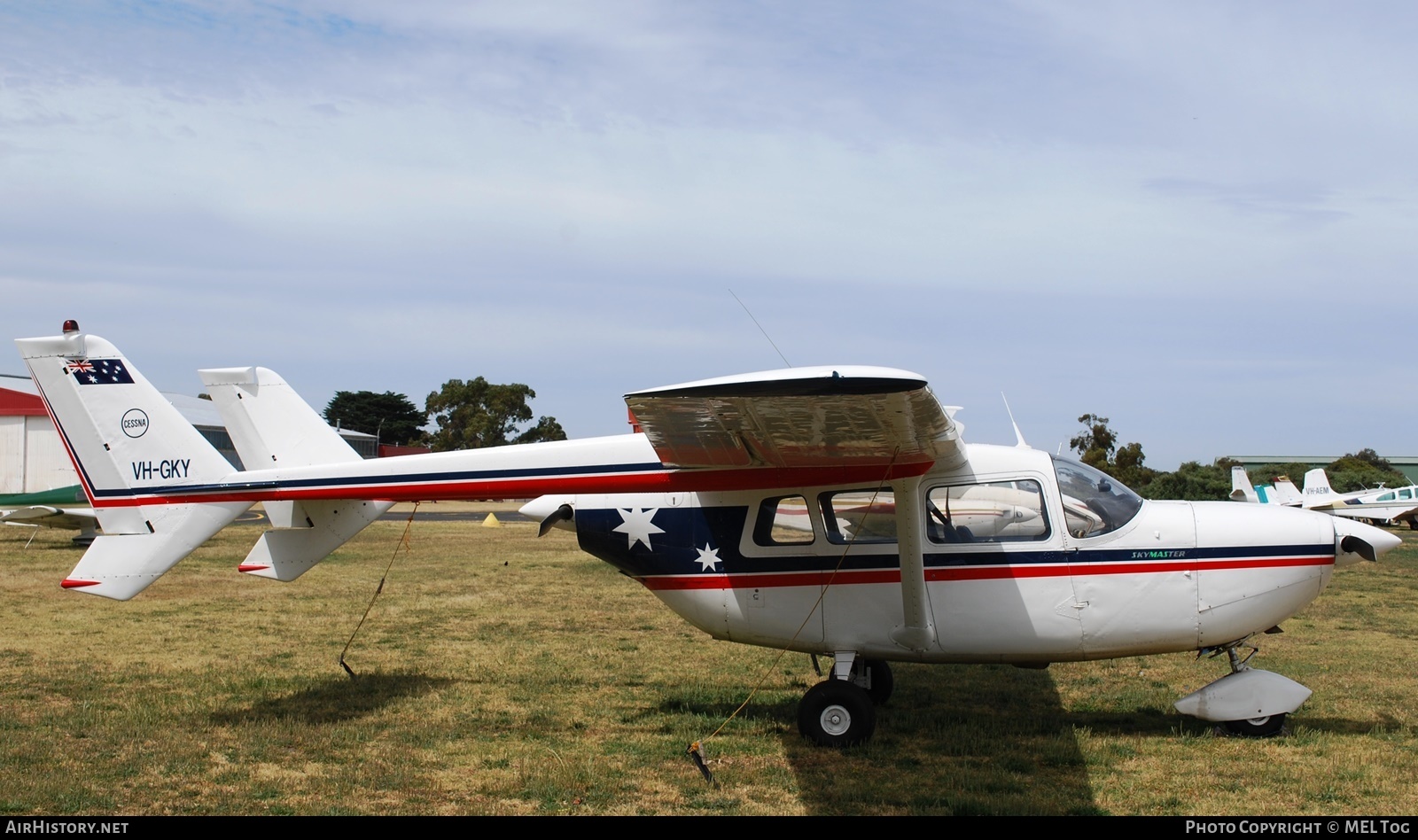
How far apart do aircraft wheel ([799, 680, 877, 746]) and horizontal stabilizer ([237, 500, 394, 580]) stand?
371cm

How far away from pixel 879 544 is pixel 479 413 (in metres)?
60.1

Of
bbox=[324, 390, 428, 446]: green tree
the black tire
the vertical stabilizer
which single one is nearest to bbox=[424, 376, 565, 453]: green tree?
bbox=[324, 390, 428, 446]: green tree

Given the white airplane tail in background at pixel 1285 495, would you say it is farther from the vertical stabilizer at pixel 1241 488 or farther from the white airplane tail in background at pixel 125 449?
the white airplane tail in background at pixel 125 449

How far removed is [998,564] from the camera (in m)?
6.99

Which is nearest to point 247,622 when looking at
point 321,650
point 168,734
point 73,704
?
point 321,650

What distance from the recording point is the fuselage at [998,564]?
6.90 m

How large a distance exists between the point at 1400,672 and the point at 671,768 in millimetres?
7161

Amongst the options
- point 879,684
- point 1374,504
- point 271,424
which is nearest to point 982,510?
point 879,684

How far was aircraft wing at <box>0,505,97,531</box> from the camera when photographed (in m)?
23.3

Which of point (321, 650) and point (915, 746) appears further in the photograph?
point (321, 650)

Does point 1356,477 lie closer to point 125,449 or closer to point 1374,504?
point 1374,504

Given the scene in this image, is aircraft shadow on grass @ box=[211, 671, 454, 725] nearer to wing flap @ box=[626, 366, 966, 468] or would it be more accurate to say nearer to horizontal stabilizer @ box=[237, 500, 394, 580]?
horizontal stabilizer @ box=[237, 500, 394, 580]
